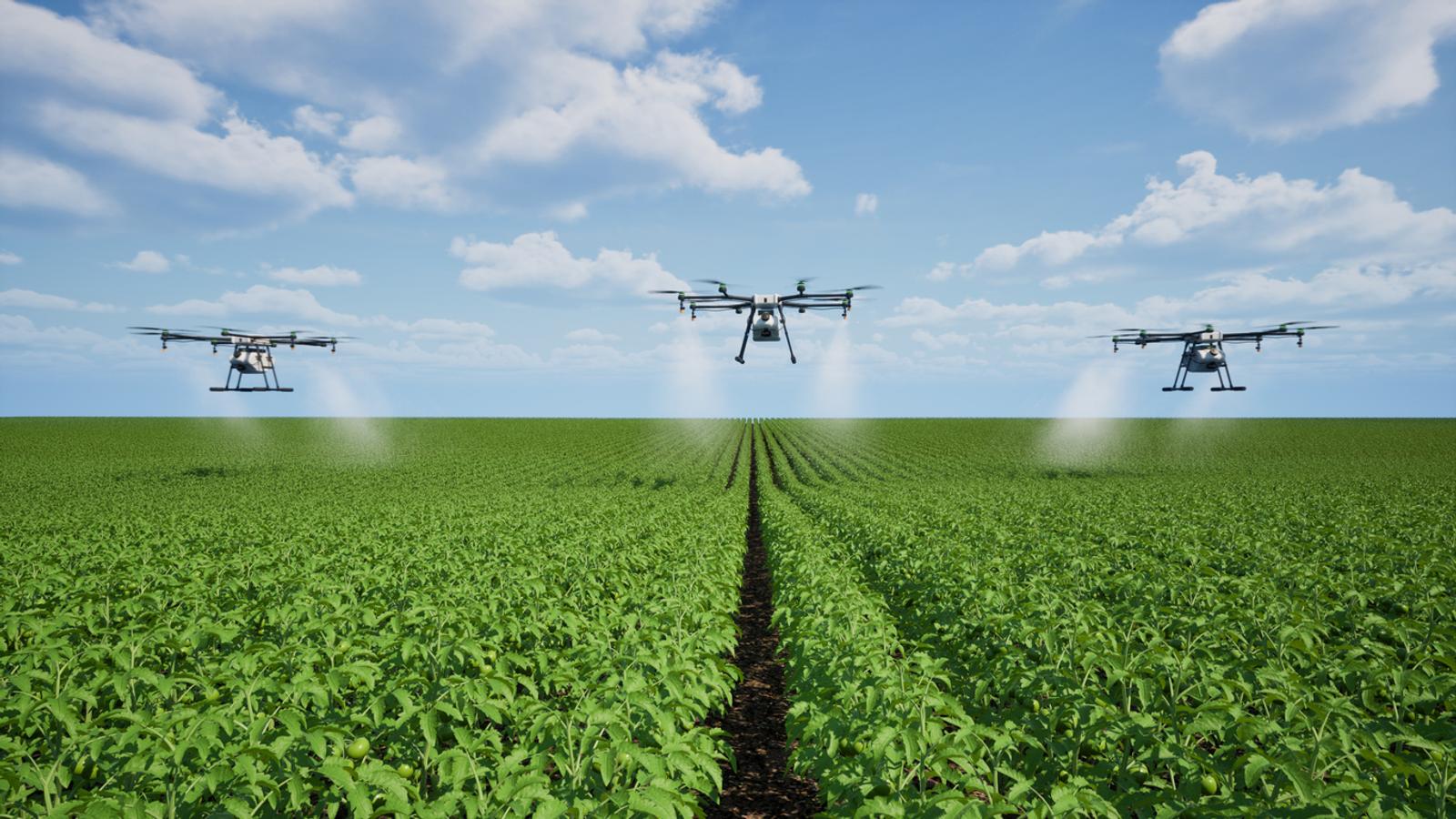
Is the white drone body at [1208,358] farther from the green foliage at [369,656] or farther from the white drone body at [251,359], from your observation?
the white drone body at [251,359]

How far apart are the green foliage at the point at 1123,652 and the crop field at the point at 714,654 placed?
0.06 meters

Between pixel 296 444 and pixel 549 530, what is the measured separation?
6891 cm

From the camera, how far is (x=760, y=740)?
9062 mm

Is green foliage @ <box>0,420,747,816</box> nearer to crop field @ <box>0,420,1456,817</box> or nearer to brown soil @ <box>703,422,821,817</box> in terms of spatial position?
crop field @ <box>0,420,1456,817</box>

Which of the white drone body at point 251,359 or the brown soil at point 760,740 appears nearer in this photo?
the brown soil at point 760,740

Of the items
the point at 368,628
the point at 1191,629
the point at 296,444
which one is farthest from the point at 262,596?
the point at 296,444

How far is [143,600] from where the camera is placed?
383 inches

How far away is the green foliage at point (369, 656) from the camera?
4293 millimetres

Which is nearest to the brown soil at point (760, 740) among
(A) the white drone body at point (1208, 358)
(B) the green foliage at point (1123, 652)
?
(B) the green foliage at point (1123, 652)

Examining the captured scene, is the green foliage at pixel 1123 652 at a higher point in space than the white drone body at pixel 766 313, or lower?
lower

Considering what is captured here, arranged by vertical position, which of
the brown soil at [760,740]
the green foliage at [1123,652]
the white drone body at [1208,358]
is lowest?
the brown soil at [760,740]

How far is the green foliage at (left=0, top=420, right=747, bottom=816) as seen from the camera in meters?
4.29

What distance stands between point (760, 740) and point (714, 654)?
4.70 feet

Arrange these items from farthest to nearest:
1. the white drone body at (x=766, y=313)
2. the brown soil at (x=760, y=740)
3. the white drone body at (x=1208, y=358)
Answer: the white drone body at (x=1208, y=358) → the white drone body at (x=766, y=313) → the brown soil at (x=760, y=740)
